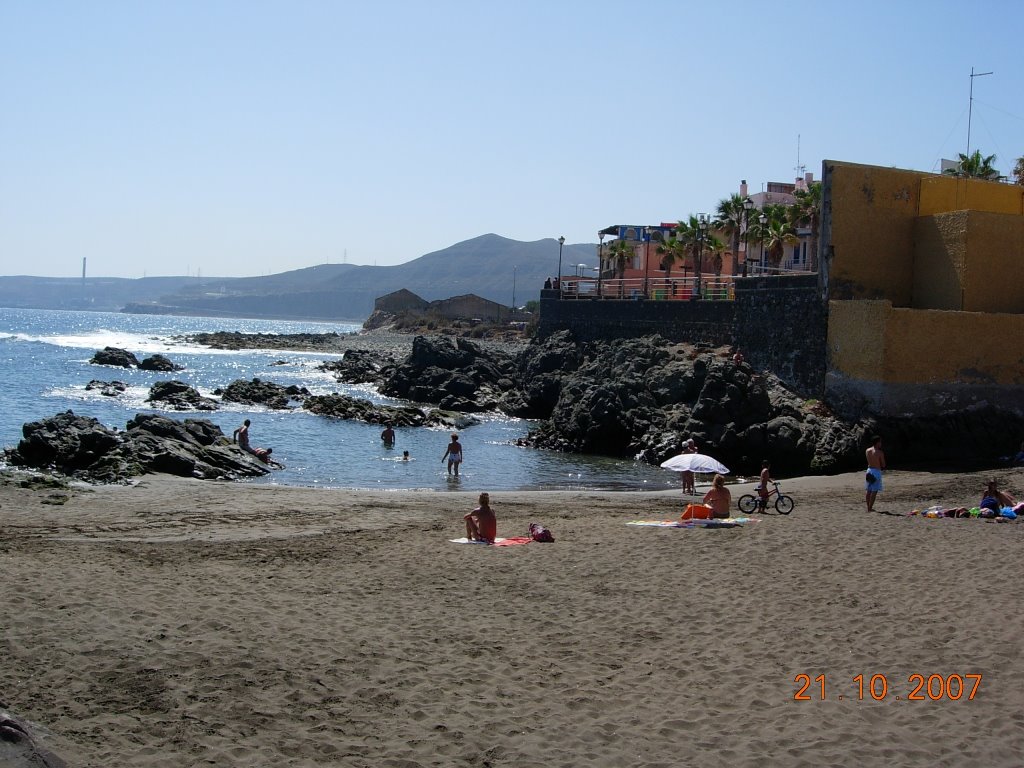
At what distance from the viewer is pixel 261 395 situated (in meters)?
42.6

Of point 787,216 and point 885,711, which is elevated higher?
point 787,216

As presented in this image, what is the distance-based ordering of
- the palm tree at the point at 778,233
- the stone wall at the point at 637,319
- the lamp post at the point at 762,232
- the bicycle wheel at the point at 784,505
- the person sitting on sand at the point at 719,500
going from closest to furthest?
the person sitting on sand at the point at 719,500 < the bicycle wheel at the point at 784,505 < the stone wall at the point at 637,319 < the palm tree at the point at 778,233 < the lamp post at the point at 762,232

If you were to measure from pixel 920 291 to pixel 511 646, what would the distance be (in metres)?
22.2

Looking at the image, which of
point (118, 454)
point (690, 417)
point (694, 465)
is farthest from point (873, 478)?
point (118, 454)

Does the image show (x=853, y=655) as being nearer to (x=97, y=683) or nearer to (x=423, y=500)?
(x=97, y=683)

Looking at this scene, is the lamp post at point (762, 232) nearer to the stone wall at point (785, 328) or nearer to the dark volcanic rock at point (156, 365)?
the stone wall at point (785, 328)

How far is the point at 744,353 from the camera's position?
31406mm

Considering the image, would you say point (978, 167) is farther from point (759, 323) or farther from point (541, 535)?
point (541, 535)

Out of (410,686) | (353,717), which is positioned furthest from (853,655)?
(353,717)

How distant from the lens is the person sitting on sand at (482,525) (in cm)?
1359

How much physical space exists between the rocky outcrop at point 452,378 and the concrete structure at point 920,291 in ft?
62.6

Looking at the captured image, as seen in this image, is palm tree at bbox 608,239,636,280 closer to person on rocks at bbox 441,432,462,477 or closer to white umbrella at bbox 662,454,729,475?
person on rocks at bbox 441,432,462,477

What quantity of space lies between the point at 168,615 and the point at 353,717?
2749 mm

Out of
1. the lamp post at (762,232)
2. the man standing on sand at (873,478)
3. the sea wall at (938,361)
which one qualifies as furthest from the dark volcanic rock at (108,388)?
the man standing on sand at (873,478)
